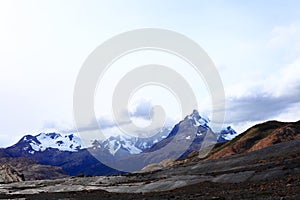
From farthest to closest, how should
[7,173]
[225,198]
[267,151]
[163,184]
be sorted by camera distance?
[7,173]
[267,151]
[163,184]
[225,198]

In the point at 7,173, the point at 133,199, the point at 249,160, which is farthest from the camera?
the point at 7,173

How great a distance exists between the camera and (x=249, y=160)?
254ft

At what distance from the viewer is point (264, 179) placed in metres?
47.1

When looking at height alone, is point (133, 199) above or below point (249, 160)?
below

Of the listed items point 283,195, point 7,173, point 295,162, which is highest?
point 7,173

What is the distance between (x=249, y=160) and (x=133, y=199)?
125ft

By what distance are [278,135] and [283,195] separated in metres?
147

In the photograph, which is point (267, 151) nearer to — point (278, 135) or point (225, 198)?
point (225, 198)

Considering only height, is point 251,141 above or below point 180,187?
above

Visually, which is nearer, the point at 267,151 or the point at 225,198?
the point at 225,198

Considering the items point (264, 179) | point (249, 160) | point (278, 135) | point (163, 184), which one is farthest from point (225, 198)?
point (278, 135)

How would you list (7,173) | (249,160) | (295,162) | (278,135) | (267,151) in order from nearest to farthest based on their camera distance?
(295,162) < (249,160) < (267,151) < (278,135) < (7,173)

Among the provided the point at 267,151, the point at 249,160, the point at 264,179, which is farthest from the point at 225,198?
the point at 267,151

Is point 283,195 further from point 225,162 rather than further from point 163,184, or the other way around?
point 225,162
